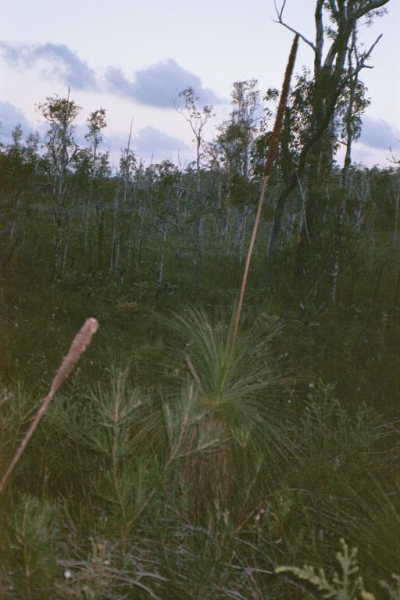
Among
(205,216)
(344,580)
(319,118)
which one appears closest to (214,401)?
(344,580)

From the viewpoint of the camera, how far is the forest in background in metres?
1.71

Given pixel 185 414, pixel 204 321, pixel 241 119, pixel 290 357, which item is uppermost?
pixel 241 119

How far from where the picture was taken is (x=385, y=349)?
13.3 meters

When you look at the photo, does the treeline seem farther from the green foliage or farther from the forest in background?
the green foliage

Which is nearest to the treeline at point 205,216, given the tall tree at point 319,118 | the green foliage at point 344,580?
the tall tree at point 319,118

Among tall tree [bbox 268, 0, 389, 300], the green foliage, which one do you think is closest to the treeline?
tall tree [bbox 268, 0, 389, 300]

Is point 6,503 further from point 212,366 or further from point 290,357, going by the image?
point 290,357

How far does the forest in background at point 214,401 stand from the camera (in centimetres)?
171

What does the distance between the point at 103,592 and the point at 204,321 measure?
1329 mm

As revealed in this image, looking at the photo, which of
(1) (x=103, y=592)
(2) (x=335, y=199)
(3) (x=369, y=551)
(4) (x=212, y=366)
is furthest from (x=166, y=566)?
(2) (x=335, y=199)

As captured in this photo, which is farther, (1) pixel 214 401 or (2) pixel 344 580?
(1) pixel 214 401

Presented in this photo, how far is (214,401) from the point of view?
2391 millimetres

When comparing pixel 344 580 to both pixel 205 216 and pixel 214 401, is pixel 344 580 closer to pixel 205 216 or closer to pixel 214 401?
pixel 214 401

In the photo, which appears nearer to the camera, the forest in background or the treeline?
the forest in background
